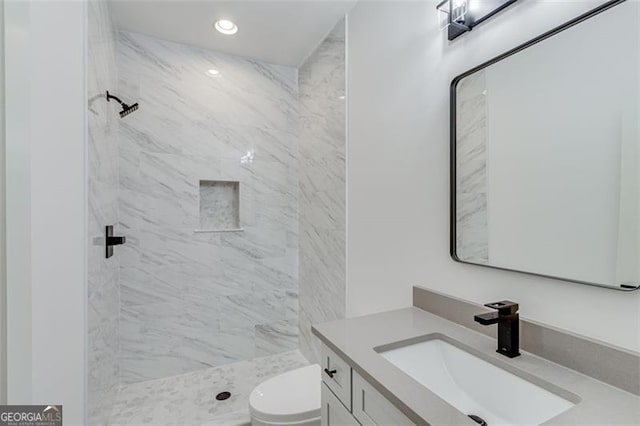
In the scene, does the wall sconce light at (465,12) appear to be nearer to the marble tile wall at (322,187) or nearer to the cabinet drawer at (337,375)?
the marble tile wall at (322,187)

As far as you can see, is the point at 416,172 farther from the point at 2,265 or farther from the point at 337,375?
the point at 2,265

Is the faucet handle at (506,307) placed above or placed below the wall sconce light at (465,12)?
below

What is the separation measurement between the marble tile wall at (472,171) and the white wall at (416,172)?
0.20 ft

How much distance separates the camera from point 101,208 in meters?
1.61

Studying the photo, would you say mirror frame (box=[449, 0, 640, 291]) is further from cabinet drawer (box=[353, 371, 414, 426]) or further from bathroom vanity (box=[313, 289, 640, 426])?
Result: cabinet drawer (box=[353, 371, 414, 426])

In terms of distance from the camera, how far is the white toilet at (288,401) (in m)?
1.39

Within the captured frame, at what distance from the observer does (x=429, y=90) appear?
130 cm

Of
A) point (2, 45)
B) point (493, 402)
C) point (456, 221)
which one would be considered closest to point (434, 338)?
point (493, 402)

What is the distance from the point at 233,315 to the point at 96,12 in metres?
2.13

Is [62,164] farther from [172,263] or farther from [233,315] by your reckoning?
[233,315]

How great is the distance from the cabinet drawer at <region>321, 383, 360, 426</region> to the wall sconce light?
138 cm

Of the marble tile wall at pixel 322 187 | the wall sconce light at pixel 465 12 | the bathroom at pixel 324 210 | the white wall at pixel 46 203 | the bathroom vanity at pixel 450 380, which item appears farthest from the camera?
the marble tile wall at pixel 322 187

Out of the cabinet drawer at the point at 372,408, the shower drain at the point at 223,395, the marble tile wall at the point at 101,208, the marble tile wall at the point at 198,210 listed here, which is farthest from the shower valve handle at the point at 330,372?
the marble tile wall at the point at 198,210

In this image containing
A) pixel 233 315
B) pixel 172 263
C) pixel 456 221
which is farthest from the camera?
pixel 233 315
